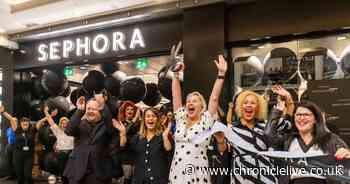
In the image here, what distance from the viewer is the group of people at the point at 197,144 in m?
2.60

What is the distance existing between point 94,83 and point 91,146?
235 centimetres

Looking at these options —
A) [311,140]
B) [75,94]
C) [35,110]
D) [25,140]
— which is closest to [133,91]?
[75,94]

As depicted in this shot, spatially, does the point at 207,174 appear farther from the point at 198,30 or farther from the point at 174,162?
the point at 198,30

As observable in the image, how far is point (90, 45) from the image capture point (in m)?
6.50

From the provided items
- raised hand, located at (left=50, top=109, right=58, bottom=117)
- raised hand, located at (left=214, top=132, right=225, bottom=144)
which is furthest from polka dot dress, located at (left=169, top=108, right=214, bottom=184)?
raised hand, located at (left=50, top=109, right=58, bottom=117)

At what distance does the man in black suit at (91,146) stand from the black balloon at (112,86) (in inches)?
84.5

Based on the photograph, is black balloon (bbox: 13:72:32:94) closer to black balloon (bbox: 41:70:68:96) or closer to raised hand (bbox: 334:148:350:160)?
black balloon (bbox: 41:70:68:96)

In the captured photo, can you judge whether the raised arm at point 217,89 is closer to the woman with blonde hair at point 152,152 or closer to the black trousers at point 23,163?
the woman with blonde hair at point 152,152

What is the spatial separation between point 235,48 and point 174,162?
242 centimetres

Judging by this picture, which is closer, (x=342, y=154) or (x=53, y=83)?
(x=342, y=154)

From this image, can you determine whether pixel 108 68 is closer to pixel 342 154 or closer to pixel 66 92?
pixel 66 92

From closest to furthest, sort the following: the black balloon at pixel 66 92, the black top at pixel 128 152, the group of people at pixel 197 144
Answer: the group of people at pixel 197 144, the black top at pixel 128 152, the black balloon at pixel 66 92

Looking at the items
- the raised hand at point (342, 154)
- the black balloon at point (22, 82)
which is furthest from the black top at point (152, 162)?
the black balloon at point (22, 82)

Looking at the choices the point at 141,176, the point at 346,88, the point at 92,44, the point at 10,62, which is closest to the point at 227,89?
the point at 346,88
